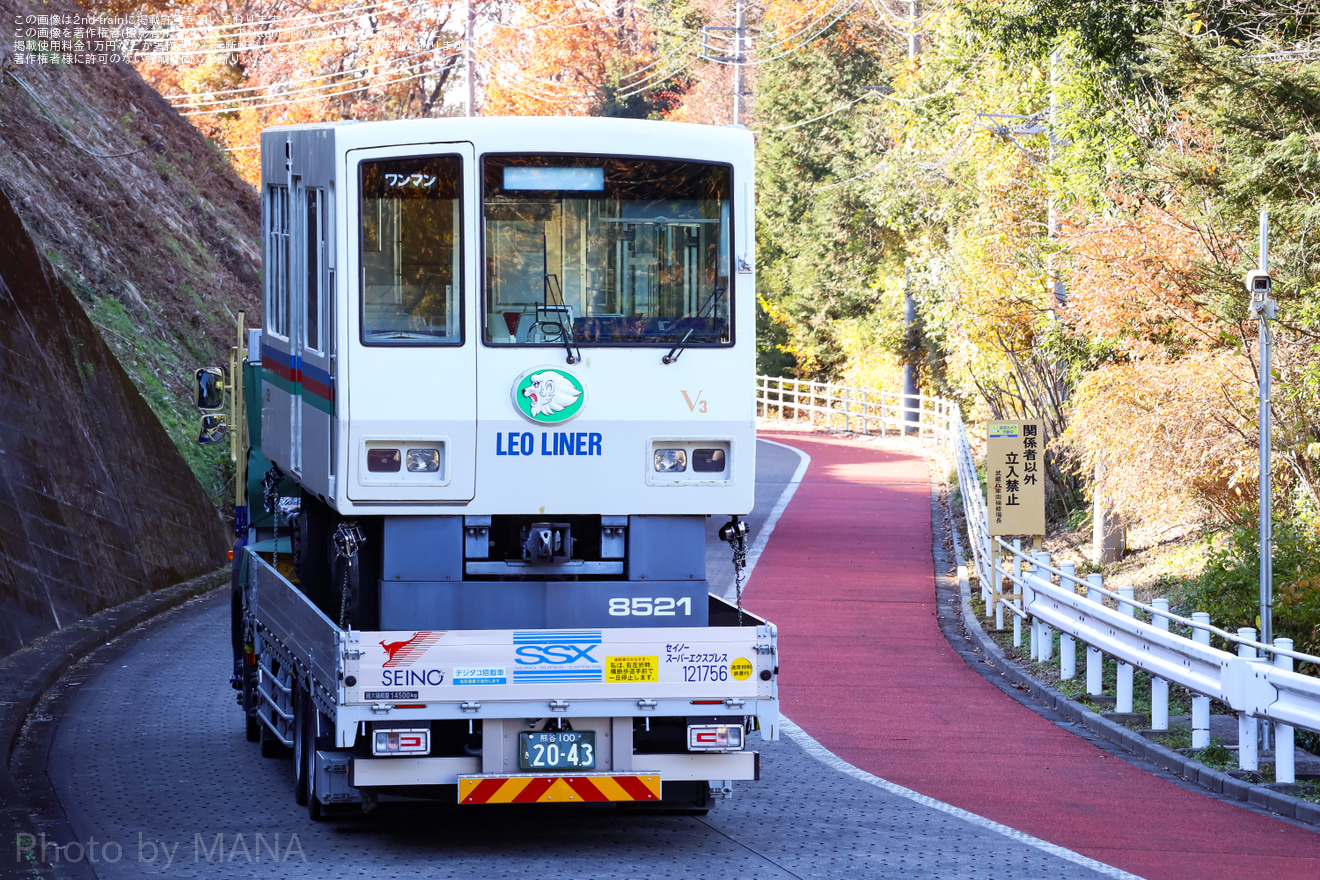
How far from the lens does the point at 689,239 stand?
368 inches

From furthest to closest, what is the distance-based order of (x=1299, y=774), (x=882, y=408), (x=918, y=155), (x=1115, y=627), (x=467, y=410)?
(x=882, y=408) < (x=918, y=155) < (x=1115, y=627) < (x=1299, y=774) < (x=467, y=410)

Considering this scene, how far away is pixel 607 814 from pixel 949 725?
4459 millimetres

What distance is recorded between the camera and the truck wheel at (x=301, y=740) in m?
10.0

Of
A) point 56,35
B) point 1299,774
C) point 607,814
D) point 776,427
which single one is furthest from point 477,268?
point 776,427

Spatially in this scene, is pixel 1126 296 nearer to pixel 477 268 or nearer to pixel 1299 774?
pixel 1299 774

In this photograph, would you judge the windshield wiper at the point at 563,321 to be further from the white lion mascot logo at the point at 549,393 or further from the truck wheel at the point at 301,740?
the truck wheel at the point at 301,740

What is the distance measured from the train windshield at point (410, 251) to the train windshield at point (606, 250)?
0.68 feet

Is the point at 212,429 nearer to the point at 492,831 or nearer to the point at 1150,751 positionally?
the point at 492,831

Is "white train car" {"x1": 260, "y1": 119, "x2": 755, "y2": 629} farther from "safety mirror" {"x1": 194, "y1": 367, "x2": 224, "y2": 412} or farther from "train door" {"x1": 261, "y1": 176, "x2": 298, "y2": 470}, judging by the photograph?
"safety mirror" {"x1": 194, "y1": 367, "x2": 224, "y2": 412}

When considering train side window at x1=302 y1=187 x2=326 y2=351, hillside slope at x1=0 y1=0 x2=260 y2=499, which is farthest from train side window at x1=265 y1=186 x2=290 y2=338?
hillside slope at x1=0 y1=0 x2=260 y2=499

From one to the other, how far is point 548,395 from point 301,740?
280 cm

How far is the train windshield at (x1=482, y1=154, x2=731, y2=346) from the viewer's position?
9.16 meters

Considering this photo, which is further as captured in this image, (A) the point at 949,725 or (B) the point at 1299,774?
(A) the point at 949,725

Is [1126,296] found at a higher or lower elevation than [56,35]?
lower
